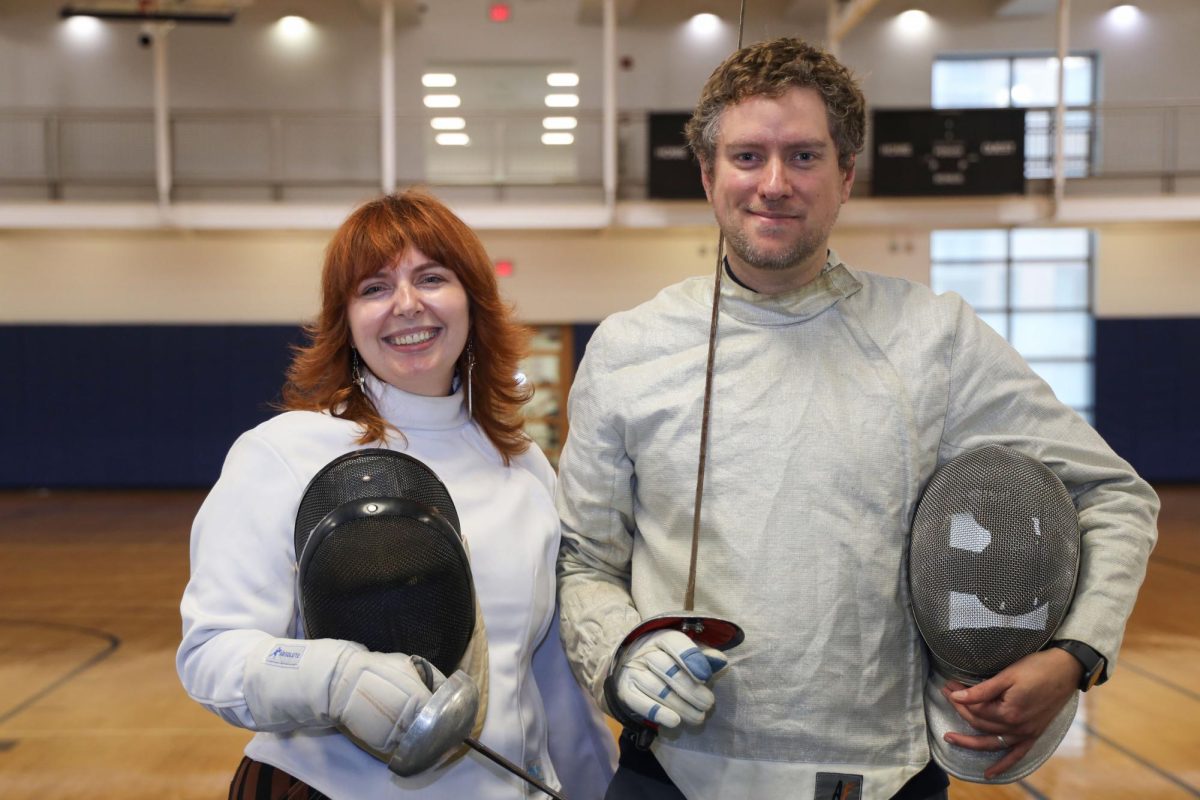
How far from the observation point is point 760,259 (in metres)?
1.43

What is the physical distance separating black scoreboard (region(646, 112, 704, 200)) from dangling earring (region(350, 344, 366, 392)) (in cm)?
865

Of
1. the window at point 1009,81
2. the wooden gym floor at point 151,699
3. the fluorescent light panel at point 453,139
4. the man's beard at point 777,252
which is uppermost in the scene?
the window at point 1009,81

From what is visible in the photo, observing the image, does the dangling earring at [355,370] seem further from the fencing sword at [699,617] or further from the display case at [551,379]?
the display case at [551,379]

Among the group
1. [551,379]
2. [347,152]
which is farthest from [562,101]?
[551,379]

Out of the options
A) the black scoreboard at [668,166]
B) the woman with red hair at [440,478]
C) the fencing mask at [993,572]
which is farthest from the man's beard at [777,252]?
the black scoreboard at [668,166]

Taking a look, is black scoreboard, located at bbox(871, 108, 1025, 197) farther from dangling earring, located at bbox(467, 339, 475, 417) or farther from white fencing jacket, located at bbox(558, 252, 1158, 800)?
white fencing jacket, located at bbox(558, 252, 1158, 800)

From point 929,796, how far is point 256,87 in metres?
11.6

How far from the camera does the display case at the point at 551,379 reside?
457 inches

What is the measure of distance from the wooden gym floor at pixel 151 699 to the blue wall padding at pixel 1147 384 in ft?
13.7

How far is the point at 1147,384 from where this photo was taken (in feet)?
37.6

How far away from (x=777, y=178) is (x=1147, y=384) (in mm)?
11558

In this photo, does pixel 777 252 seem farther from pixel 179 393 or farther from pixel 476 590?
pixel 179 393

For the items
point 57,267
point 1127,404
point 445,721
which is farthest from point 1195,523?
point 57,267

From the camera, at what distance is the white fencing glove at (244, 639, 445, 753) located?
120cm
